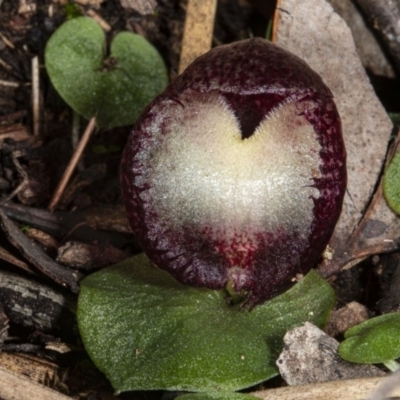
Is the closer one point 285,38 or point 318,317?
point 318,317

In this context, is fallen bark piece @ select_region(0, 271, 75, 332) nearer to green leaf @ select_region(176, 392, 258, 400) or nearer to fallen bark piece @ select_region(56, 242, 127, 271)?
fallen bark piece @ select_region(56, 242, 127, 271)

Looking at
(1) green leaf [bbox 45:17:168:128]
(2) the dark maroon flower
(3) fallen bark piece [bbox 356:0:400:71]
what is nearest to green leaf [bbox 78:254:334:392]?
(2) the dark maroon flower

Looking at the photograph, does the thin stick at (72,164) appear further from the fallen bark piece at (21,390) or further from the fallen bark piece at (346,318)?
the fallen bark piece at (346,318)

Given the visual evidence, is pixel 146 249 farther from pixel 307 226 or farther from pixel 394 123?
pixel 394 123

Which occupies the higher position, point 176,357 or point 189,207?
point 189,207

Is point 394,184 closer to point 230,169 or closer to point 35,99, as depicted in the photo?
point 230,169

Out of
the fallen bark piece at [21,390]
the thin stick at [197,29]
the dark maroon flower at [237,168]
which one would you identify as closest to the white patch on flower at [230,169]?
the dark maroon flower at [237,168]

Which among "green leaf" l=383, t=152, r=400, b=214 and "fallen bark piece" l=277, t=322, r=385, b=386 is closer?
"fallen bark piece" l=277, t=322, r=385, b=386

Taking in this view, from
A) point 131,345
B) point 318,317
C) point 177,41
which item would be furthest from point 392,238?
point 177,41
